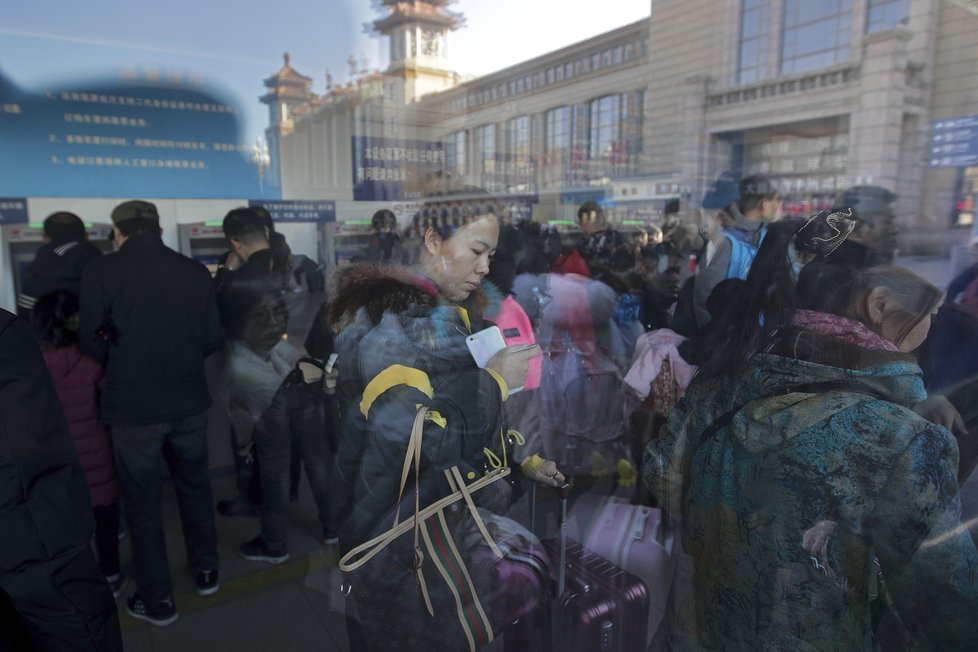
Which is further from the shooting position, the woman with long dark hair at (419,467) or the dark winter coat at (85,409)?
the dark winter coat at (85,409)

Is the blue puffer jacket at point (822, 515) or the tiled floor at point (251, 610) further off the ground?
the blue puffer jacket at point (822, 515)

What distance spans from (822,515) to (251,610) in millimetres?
2351

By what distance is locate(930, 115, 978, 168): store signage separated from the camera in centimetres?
268

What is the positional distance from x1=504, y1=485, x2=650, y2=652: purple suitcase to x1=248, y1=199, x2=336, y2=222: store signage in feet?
9.97

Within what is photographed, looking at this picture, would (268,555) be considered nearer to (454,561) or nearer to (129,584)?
(129,584)

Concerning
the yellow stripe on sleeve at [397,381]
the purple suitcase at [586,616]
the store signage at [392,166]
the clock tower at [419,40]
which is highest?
the clock tower at [419,40]

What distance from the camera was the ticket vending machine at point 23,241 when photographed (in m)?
3.68

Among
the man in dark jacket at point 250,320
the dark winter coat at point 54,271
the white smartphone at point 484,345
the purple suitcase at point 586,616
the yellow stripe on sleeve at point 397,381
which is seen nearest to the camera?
the yellow stripe on sleeve at point 397,381

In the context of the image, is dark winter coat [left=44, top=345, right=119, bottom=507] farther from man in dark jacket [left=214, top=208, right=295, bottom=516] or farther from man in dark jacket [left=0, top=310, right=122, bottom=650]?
man in dark jacket [left=0, top=310, right=122, bottom=650]

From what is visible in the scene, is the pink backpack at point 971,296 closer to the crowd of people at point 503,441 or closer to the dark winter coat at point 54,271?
the crowd of people at point 503,441

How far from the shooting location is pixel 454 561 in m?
1.43

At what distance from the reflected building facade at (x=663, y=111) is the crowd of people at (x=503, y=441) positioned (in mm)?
622

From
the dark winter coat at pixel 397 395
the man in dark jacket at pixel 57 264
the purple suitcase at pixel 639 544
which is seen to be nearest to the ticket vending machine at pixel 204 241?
the man in dark jacket at pixel 57 264

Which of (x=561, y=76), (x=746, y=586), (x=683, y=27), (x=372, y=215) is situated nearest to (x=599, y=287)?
(x=561, y=76)
